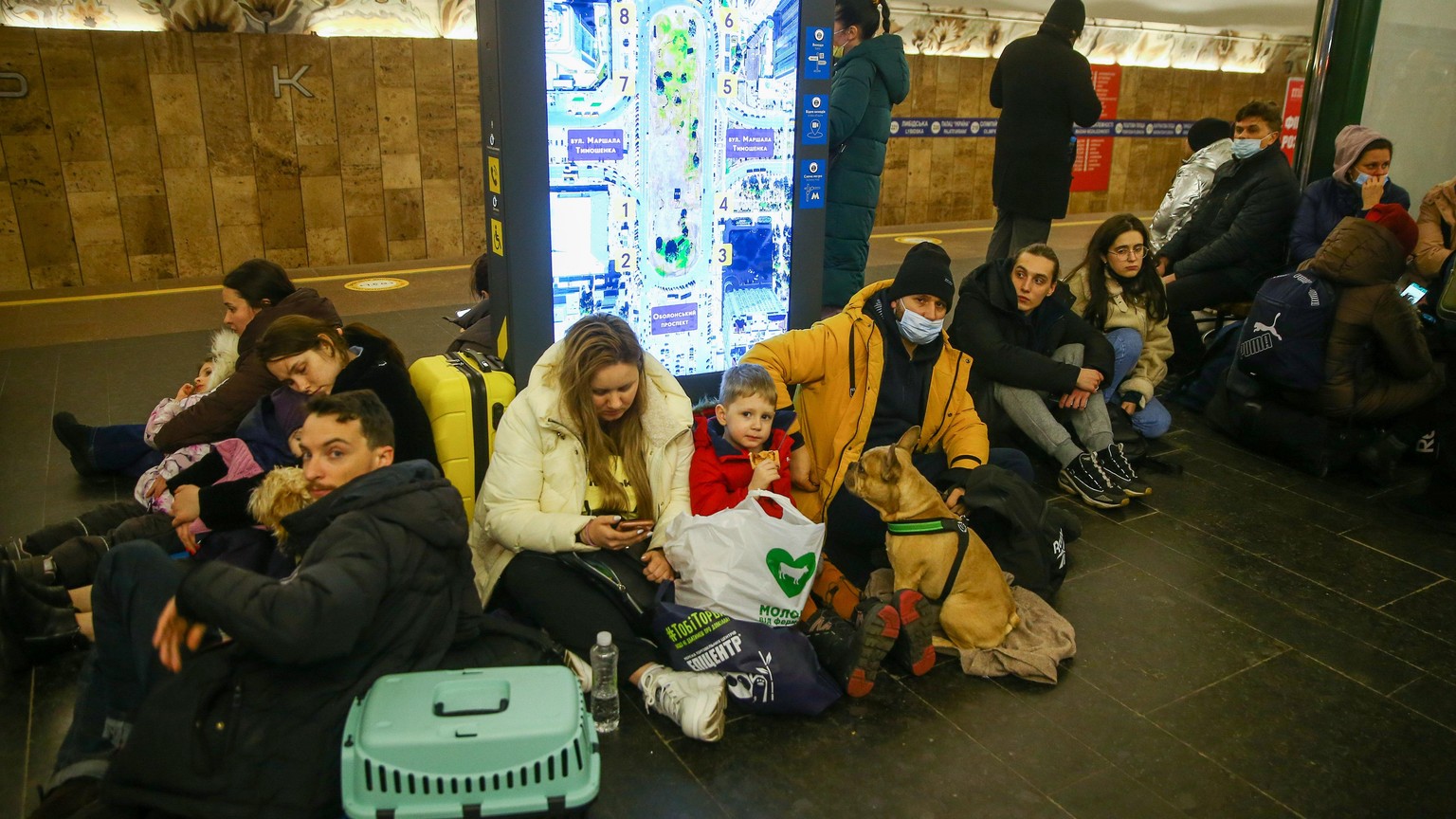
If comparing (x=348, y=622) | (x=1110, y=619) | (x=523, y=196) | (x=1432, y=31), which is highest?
(x=1432, y=31)

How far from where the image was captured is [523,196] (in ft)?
12.9

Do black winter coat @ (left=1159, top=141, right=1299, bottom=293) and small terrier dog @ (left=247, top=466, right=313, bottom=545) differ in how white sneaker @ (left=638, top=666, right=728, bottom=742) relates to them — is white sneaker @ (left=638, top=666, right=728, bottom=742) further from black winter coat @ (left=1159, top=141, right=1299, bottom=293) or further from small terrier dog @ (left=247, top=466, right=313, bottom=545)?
black winter coat @ (left=1159, top=141, right=1299, bottom=293)

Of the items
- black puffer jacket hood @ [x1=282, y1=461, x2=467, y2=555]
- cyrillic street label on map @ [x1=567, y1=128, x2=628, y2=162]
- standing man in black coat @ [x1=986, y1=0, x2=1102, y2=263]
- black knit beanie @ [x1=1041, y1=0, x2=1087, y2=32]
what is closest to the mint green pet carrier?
black puffer jacket hood @ [x1=282, y1=461, x2=467, y2=555]

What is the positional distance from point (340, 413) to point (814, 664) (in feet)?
5.26

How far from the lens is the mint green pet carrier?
2.28 meters

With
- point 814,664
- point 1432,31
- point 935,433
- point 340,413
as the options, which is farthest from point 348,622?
point 1432,31

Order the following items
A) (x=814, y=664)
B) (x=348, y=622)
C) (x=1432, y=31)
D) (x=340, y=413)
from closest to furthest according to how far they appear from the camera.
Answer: (x=348, y=622)
(x=340, y=413)
(x=814, y=664)
(x=1432, y=31)

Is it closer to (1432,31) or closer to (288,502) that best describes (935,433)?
(288,502)

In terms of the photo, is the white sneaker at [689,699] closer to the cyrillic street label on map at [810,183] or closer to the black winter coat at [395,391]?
the black winter coat at [395,391]

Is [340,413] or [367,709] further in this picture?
[340,413]

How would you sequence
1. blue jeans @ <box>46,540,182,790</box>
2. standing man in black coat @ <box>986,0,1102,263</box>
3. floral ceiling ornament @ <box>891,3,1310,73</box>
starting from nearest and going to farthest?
blue jeans @ <box>46,540,182,790</box>, standing man in black coat @ <box>986,0,1102,263</box>, floral ceiling ornament @ <box>891,3,1310,73</box>

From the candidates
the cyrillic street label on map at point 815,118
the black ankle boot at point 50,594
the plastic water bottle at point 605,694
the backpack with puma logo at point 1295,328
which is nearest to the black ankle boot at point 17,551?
the black ankle boot at point 50,594

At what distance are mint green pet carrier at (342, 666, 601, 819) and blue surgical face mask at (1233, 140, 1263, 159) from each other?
586 cm

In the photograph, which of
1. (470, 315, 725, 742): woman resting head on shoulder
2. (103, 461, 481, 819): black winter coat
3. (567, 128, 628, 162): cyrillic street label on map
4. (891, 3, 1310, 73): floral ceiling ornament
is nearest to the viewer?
(103, 461, 481, 819): black winter coat
